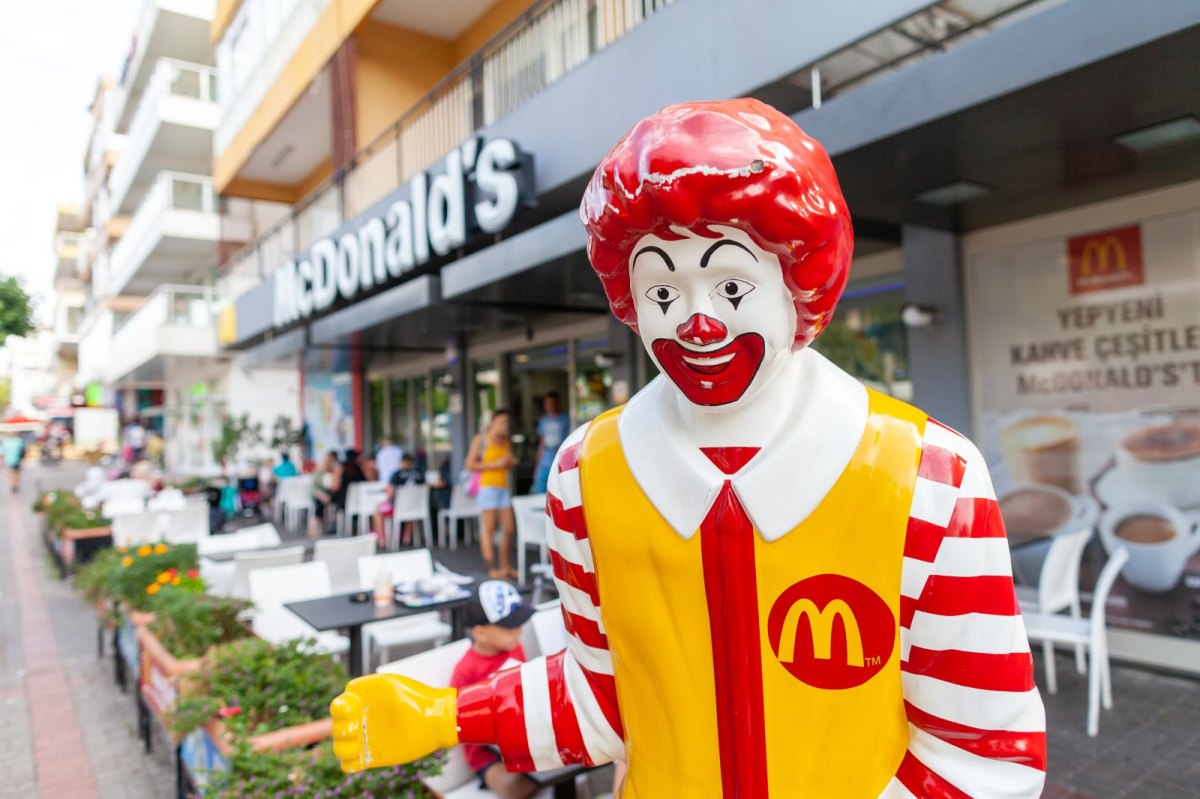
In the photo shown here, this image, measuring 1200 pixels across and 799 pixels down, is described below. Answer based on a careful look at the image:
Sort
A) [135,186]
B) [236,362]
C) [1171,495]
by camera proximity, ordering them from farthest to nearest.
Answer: [135,186], [236,362], [1171,495]

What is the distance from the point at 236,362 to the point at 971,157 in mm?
19371

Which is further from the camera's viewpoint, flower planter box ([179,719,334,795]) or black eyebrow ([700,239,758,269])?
flower planter box ([179,719,334,795])

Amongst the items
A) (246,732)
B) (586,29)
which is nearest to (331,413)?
(586,29)

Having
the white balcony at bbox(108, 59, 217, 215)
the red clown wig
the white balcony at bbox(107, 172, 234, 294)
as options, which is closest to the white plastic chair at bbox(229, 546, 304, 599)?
the red clown wig

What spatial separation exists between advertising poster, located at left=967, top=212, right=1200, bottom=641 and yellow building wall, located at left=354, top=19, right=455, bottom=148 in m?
8.77

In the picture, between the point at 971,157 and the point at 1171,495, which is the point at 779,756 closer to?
→ the point at 971,157

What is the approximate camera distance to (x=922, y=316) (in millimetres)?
5324

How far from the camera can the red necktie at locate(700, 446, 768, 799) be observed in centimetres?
103

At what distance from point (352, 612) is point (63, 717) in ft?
7.72

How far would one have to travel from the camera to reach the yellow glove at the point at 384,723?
118 cm

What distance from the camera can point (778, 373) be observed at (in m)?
1.08

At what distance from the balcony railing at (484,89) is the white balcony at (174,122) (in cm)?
877

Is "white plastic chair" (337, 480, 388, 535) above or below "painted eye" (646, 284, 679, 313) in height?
below

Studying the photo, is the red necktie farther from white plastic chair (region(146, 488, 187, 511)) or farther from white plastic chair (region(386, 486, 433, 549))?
white plastic chair (region(146, 488, 187, 511))
